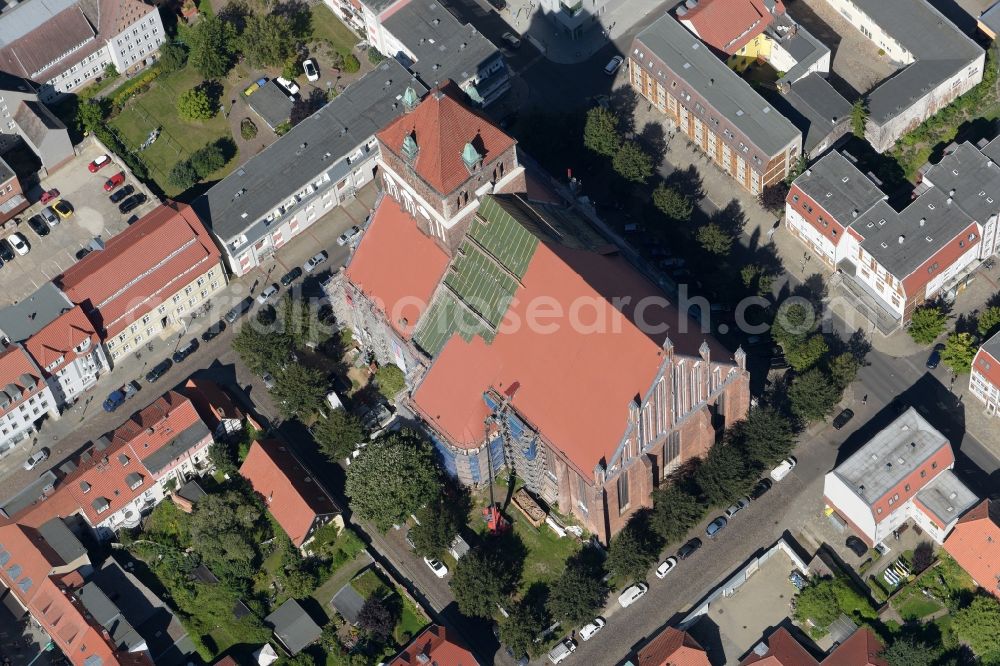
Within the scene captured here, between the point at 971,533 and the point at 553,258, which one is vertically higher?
the point at 553,258

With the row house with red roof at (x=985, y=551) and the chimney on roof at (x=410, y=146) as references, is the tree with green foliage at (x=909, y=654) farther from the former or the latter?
the chimney on roof at (x=410, y=146)

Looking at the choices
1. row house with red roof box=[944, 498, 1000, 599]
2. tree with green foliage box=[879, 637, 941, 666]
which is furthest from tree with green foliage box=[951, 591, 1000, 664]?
tree with green foliage box=[879, 637, 941, 666]

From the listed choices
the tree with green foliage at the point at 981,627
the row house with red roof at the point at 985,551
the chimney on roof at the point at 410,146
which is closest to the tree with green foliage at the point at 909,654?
the tree with green foliage at the point at 981,627

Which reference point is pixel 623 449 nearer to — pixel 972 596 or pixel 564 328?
pixel 564 328

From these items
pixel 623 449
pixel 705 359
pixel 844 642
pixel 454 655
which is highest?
pixel 705 359

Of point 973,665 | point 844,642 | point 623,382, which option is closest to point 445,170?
point 623,382

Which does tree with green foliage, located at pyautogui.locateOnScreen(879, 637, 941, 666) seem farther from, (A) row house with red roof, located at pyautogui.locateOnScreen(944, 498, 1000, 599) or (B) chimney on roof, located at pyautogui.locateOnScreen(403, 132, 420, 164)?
(B) chimney on roof, located at pyautogui.locateOnScreen(403, 132, 420, 164)
